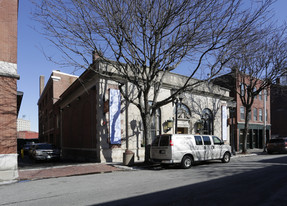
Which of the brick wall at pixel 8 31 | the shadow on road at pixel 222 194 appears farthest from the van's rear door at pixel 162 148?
the brick wall at pixel 8 31

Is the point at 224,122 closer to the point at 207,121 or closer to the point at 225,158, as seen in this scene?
the point at 207,121

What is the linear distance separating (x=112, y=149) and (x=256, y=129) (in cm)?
2419

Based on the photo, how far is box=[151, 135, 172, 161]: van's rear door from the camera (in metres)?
12.0

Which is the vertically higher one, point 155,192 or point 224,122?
point 224,122

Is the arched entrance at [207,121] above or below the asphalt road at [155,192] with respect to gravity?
above

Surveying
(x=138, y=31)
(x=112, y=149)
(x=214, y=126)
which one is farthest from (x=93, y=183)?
(x=214, y=126)

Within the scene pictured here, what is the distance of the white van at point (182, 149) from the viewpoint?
12.0 meters

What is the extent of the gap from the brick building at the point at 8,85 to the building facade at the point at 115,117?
12.8 feet

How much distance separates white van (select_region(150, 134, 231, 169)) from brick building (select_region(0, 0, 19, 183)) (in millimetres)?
6866

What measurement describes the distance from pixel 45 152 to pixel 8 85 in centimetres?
841

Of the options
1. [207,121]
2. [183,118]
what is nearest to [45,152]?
[183,118]

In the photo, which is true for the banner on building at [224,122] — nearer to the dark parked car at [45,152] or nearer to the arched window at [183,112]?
the arched window at [183,112]

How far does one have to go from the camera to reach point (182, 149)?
12.3 meters

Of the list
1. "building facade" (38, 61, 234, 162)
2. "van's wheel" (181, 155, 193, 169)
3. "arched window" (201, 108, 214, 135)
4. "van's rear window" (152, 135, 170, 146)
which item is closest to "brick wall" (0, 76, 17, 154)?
"building facade" (38, 61, 234, 162)
